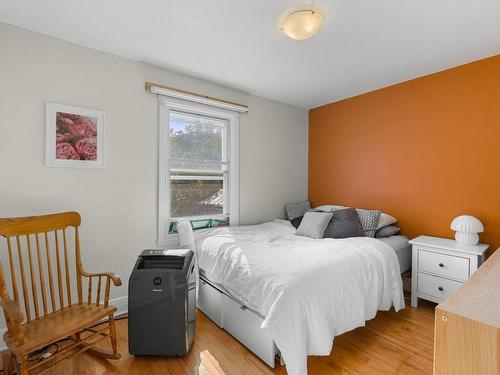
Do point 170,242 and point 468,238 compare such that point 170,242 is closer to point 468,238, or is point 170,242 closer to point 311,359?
point 311,359

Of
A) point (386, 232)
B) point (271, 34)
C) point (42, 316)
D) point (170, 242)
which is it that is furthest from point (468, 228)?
point (42, 316)

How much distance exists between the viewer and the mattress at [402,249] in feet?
8.64

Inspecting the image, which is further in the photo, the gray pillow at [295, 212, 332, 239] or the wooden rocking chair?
the gray pillow at [295, 212, 332, 239]

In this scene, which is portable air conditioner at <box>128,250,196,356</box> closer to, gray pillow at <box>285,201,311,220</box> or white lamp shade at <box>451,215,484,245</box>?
gray pillow at <box>285,201,311,220</box>

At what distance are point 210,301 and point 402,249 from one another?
207 centimetres

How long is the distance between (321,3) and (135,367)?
2.77 metres

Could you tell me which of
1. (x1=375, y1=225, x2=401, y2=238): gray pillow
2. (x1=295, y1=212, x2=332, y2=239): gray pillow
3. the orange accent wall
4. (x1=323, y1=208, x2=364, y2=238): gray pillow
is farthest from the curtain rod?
(x1=375, y1=225, x2=401, y2=238): gray pillow

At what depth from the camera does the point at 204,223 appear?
302cm

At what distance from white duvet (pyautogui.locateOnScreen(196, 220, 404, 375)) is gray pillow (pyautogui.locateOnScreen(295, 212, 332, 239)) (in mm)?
149

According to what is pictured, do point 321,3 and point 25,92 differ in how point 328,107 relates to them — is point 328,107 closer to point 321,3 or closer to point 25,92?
point 321,3

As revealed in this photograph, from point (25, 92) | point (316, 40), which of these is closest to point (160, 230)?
point (25, 92)

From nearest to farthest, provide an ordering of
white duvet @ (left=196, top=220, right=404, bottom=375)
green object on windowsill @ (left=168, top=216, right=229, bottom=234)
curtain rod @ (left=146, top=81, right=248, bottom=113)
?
1. white duvet @ (left=196, top=220, right=404, bottom=375)
2. curtain rod @ (left=146, top=81, right=248, bottom=113)
3. green object on windowsill @ (left=168, top=216, right=229, bottom=234)

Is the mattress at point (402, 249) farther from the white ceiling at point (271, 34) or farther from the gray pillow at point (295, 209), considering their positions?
the white ceiling at point (271, 34)

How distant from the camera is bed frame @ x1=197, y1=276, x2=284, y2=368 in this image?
1.72 metres
